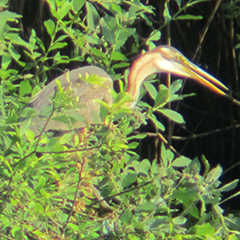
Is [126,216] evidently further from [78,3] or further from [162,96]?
[78,3]

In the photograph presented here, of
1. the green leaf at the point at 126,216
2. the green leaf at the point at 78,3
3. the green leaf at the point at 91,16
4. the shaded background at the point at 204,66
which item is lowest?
the shaded background at the point at 204,66

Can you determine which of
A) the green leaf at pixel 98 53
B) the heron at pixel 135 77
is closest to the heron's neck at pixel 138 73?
the heron at pixel 135 77

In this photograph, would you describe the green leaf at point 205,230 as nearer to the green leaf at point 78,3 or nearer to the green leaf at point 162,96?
the green leaf at point 162,96

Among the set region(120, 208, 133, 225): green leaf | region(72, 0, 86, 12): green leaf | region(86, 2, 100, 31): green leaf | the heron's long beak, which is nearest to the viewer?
region(120, 208, 133, 225): green leaf

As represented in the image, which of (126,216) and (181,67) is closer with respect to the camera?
(126,216)

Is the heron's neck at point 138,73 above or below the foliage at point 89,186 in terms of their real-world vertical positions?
below

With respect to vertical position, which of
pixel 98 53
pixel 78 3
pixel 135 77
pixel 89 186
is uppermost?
pixel 78 3

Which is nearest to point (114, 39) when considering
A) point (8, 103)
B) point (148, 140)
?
point (8, 103)

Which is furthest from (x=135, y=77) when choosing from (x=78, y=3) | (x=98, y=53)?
(x=78, y=3)

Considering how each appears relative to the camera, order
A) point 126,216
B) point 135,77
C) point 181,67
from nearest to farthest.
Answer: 1. point 126,216
2. point 135,77
3. point 181,67

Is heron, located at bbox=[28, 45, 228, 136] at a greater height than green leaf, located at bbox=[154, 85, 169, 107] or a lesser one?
lesser

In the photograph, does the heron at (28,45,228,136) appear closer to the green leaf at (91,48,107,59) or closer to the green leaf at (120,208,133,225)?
the green leaf at (91,48,107,59)

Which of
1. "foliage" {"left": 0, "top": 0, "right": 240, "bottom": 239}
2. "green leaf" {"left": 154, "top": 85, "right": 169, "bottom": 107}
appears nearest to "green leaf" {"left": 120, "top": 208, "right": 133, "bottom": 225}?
"foliage" {"left": 0, "top": 0, "right": 240, "bottom": 239}

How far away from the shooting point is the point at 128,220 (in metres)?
1.63
